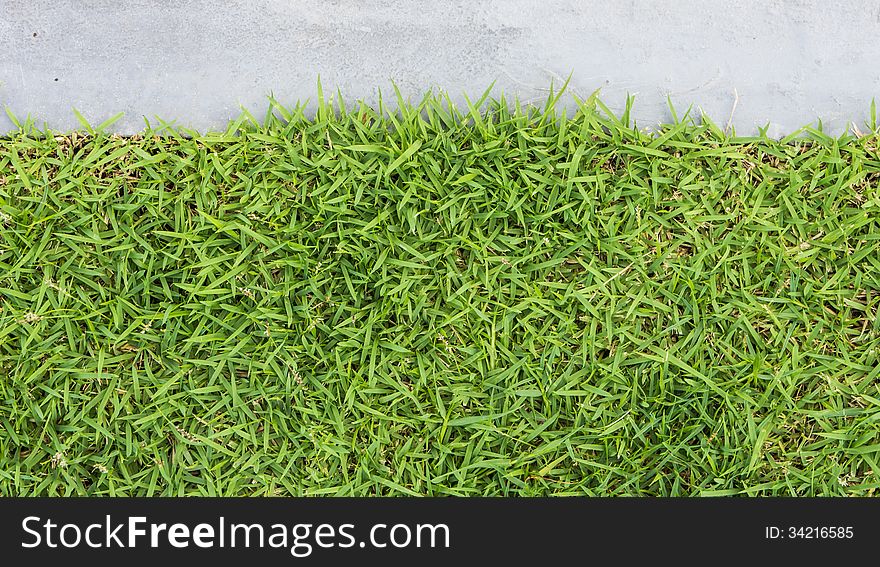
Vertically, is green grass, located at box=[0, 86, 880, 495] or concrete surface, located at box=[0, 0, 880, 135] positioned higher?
concrete surface, located at box=[0, 0, 880, 135]

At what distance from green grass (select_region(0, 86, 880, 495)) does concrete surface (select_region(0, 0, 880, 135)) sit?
0.21 meters

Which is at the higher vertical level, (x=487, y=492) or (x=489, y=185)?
(x=489, y=185)

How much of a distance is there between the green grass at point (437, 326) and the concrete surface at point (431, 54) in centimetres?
21

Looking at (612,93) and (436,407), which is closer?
(436,407)

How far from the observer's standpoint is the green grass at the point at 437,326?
1.87 meters

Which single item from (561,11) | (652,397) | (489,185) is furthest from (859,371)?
(561,11)

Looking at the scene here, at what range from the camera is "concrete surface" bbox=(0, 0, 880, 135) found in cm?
201

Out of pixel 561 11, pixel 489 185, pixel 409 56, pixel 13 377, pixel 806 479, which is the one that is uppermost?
pixel 561 11

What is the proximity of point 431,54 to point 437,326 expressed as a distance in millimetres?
942

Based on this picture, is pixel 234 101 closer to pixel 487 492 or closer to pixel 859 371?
pixel 487 492

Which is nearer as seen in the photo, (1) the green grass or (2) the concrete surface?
(1) the green grass

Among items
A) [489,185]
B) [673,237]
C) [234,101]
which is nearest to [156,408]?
[234,101]

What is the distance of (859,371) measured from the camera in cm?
190

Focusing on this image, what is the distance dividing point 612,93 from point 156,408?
1847 mm
